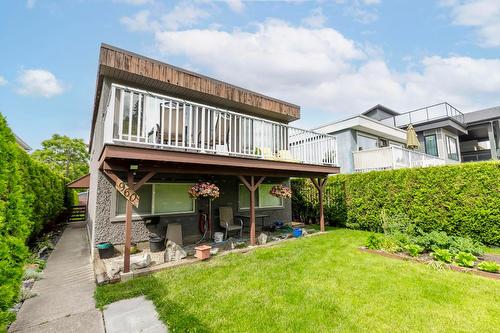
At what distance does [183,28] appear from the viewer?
8516 mm

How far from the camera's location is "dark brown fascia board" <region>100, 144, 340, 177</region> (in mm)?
4340

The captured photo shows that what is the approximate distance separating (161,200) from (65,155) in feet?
114

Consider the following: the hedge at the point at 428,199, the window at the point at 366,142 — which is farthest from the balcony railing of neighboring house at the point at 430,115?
the hedge at the point at 428,199

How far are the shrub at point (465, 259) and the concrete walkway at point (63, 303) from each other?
635 cm

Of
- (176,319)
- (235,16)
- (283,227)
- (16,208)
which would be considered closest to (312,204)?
(283,227)

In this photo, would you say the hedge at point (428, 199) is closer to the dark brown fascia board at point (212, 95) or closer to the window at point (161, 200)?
the dark brown fascia board at point (212, 95)

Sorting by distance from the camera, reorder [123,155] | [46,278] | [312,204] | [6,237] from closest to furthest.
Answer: [6,237], [123,155], [46,278], [312,204]

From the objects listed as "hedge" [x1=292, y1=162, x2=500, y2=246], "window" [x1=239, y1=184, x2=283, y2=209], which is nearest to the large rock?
"window" [x1=239, y1=184, x2=283, y2=209]

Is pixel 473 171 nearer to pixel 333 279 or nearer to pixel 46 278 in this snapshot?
pixel 333 279

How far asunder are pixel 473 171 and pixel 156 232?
29.8 ft

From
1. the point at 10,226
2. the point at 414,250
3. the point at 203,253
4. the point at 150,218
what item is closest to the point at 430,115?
the point at 414,250

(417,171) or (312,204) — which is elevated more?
(417,171)

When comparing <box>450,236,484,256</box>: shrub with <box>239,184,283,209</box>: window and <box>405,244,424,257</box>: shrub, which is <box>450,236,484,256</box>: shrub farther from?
<box>239,184,283,209</box>: window

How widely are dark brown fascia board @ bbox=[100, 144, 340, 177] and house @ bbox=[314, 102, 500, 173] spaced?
4.87 meters
